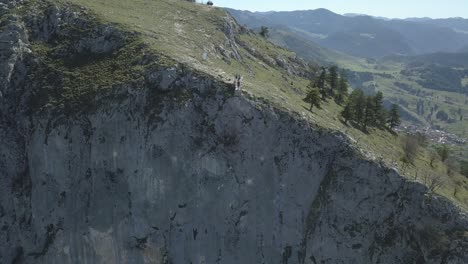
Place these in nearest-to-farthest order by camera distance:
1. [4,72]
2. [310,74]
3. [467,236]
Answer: [467,236]
[4,72]
[310,74]

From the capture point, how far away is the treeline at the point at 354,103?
75.9 meters

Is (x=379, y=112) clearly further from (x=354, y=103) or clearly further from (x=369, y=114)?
(x=369, y=114)

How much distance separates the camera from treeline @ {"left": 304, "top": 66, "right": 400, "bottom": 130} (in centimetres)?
7590

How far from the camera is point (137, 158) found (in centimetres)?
5709

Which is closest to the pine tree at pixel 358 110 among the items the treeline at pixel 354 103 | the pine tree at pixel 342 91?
the treeline at pixel 354 103

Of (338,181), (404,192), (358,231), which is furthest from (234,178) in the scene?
(404,192)

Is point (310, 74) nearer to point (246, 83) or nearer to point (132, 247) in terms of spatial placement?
point (246, 83)

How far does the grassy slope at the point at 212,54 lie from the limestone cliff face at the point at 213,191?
13.6ft

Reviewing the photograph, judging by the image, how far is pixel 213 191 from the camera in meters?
57.0

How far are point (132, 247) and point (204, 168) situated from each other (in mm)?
14308

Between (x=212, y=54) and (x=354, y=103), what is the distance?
3148 centimetres

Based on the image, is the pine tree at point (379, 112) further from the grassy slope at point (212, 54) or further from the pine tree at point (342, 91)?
the pine tree at point (342, 91)

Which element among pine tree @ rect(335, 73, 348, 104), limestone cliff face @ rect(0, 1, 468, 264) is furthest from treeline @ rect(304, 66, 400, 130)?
limestone cliff face @ rect(0, 1, 468, 264)

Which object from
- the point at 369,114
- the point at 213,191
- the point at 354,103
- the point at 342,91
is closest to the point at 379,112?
the point at 354,103
